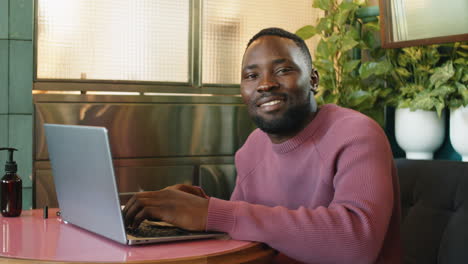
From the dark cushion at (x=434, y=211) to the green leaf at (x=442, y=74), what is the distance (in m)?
0.57

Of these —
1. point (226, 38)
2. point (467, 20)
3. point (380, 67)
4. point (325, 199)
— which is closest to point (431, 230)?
point (325, 199)

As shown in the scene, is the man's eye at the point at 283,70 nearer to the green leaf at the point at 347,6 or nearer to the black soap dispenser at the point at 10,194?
the black soap dispenser at the point at 10,194

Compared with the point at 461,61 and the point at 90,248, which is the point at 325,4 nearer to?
the point at 461,61

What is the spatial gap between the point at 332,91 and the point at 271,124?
1.36 metres

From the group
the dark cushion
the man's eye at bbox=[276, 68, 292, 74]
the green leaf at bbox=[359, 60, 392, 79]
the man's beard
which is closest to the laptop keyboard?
the man's beard

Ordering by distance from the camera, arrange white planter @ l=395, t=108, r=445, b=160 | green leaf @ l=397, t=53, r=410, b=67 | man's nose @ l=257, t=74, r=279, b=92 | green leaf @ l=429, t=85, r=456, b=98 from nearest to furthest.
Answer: man's nose @ l=257, t=74, r=279, b=92 < green leaf @ l=429, t=85, r=456, b=98 < white planter @ l=395, t=108, r=445, b=160 < green leaf @ l=397, t=53, r=410, b=67

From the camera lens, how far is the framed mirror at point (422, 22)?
1.96m

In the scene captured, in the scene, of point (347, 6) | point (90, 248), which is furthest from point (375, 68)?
point (90, 248)

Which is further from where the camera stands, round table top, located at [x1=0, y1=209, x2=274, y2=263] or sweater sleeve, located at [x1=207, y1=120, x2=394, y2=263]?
sweater sleeve, located at [x1=207, y1=120, x2=394, y2=263]

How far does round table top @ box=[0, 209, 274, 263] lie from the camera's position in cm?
103

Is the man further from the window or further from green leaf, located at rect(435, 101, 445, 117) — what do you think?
the window

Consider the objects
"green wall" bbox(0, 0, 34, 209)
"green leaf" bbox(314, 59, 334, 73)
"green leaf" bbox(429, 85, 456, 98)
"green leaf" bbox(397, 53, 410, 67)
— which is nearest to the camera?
"green leaf" bbox(429, 85, 456, 98)

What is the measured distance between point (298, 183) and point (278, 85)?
0.26 meters

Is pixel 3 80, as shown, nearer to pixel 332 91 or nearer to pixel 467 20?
pixel 332 91
